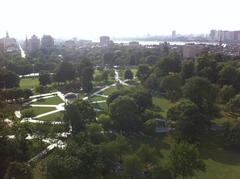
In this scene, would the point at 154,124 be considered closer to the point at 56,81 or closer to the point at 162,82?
the point at 162,82

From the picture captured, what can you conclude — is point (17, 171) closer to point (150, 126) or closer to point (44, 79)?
point (150, 126)

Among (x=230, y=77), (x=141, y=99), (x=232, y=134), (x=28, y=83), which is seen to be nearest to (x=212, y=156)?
(x=232, y=134)

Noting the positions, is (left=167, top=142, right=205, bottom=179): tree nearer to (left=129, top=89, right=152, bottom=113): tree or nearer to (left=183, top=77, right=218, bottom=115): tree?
(left=129, top=89, right=152, bottom=113): tree

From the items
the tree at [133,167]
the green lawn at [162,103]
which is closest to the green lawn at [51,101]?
the green lawn at [162,103]

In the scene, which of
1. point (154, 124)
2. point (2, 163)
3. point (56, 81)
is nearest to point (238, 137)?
point (154, 124)

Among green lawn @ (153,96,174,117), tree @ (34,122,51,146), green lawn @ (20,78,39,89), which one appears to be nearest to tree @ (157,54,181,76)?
green lawn @ (153,96,174,117)

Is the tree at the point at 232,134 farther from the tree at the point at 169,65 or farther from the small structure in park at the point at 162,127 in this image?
the tree at the point at 169,65

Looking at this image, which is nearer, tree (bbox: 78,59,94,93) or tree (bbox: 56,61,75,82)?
tree (bbox: 78,59,94,93)
